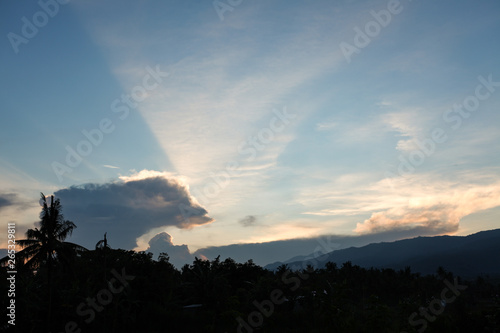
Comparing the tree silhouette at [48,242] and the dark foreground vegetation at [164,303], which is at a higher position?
the tree silhouette at [48,242]

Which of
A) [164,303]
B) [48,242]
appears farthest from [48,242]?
[164,303]

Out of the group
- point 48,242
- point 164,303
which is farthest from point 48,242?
point 164,303

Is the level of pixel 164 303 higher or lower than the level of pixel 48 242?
lower

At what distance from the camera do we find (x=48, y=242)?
107 ft

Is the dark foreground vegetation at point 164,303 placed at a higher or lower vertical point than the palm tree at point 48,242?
lower

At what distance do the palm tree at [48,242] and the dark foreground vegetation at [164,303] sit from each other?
8 centimetres

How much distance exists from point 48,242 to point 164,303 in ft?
63.7

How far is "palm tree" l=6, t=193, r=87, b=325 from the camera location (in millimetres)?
32125

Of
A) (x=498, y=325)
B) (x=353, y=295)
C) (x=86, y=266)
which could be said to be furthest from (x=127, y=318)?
(x=353, y=295)

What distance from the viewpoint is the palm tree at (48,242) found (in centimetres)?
3212

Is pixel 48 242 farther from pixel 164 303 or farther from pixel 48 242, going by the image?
pixel 164 303

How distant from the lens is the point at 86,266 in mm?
51719

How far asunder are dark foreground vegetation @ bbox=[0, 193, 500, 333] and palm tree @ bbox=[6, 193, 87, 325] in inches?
3.2

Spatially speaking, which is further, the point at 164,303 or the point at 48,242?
the point at 164,303
